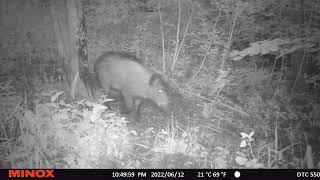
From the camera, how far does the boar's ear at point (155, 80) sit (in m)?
4.75

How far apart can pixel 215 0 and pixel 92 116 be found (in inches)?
115

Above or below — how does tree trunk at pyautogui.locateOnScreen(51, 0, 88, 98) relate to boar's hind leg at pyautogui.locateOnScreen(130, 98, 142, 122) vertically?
above

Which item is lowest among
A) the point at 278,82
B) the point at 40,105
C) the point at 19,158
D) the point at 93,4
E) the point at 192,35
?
the point at 19,158

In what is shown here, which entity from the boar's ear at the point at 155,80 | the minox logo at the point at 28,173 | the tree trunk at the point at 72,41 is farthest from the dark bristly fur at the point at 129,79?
the minox logo at the point at 28,173

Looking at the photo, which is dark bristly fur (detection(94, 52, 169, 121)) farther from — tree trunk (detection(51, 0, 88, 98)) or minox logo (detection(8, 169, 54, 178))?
minox logo (detection(8, 169, 54, 178))

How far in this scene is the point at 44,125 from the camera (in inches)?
156

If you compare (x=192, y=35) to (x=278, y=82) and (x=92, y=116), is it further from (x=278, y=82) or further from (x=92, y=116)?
(x=92, y=116)

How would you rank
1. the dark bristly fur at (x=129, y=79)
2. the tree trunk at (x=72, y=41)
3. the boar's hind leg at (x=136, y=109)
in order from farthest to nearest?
1. the dark bristly fur at (x=129, y=79)
2. the boar's hind leg at (x=136, y=109)
3. the tree trunk at (x=72, y=41)

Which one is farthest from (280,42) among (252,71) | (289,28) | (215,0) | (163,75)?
(163,75)

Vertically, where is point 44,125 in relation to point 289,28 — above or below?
below

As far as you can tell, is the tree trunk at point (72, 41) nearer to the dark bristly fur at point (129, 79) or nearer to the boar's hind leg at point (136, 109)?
the dark bristly fur at point (129, 79)

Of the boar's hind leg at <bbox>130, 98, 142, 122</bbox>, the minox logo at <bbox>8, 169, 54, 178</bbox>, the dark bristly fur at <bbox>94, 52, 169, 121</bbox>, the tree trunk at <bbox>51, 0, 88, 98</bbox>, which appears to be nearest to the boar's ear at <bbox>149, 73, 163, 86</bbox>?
the dark bristly fur at <bbox>94, 52, 169, 121</bbox>

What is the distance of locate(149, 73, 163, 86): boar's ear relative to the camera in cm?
475

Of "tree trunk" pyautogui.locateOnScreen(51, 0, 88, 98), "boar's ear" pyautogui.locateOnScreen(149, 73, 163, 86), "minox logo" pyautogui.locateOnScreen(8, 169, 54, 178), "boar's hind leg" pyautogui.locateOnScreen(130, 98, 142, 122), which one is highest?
"tree trunk" pyautogui.locateOnScreen(51, 0, 88, 98)
